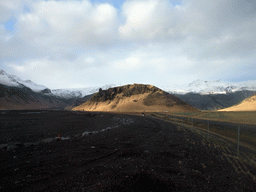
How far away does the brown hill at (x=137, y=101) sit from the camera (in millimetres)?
91562

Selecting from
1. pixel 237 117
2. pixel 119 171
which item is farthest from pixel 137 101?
pixel 119 171

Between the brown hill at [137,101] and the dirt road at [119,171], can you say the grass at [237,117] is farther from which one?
the brown hill at [137,101]

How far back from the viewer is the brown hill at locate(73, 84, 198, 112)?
9156 centimetres

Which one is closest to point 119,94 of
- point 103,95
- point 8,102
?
point 103,95

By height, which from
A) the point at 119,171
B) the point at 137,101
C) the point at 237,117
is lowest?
the point at 119,171

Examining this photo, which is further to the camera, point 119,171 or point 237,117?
point 237,117

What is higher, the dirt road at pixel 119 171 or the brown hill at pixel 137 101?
the brown hill at pixel 137 101

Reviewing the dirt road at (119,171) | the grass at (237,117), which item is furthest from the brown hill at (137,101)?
the dirt road at (119,171)

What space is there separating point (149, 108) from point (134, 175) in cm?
8717

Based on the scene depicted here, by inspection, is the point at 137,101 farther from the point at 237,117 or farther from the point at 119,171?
the point at 119,171

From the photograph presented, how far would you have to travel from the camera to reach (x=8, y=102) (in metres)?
160

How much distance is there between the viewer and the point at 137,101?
103m

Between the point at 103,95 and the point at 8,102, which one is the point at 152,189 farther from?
the point at 8,102

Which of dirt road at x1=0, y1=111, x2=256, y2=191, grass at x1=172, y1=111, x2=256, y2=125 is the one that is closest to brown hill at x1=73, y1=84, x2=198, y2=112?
grass at x1=172, y1=111, x2=256, y2=125
